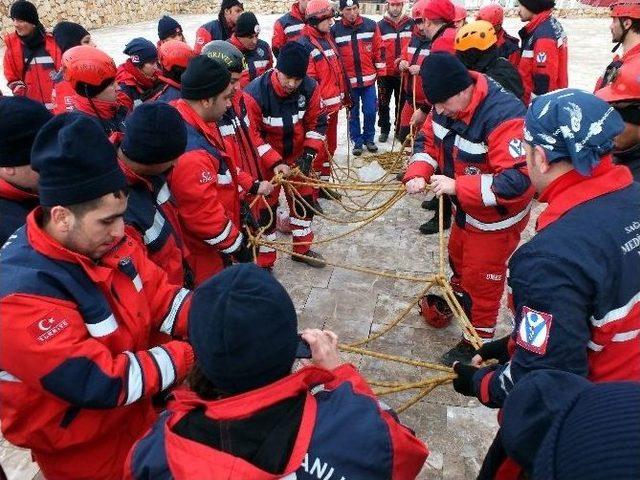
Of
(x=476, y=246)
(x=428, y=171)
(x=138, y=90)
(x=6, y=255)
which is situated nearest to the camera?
→ (x=6, y=255)

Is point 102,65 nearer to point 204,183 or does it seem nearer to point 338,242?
point 204,183

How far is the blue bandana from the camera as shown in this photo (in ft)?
5.70

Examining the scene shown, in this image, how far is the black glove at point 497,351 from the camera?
2.31 m

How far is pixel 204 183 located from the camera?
2.93m

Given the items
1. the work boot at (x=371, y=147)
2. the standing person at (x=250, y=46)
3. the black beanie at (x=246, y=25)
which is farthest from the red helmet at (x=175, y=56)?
the work boot at (x=371, y=147)

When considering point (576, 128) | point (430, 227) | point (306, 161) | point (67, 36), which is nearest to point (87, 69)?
point (306, 161)

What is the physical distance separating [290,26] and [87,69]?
411 centimetres

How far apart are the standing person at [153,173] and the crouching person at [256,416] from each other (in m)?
1.23

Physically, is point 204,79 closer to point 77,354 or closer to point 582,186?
point 77,354

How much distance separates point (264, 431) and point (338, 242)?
413 cm

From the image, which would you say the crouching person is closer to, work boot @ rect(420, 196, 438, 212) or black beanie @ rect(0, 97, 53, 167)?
black beanie @ rect(0, 97, 53, 167)

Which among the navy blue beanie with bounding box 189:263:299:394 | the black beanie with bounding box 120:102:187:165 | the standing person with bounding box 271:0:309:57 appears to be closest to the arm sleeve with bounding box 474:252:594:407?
the navy blue beanie with bounding box 189:263:299:394

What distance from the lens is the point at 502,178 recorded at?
2922mm

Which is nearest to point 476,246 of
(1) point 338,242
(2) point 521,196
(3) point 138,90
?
(2) point 521,196
